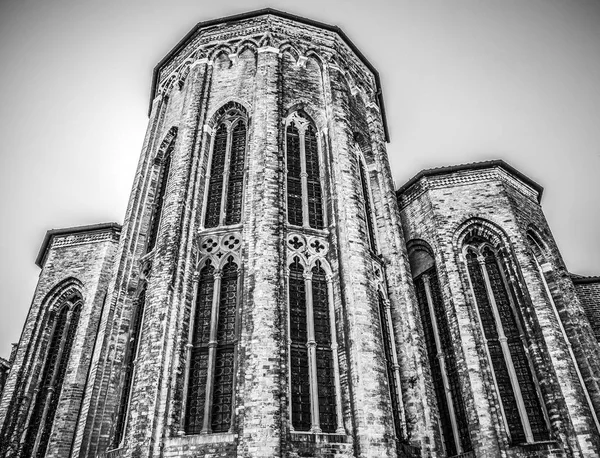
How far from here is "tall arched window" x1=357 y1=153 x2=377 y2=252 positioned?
14.3 m

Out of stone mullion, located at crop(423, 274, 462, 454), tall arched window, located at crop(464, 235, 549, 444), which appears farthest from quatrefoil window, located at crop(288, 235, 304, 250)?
tall arched window, located at crop(464, 235, 549, 444)

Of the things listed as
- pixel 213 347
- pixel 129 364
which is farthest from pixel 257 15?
pixel 129 364

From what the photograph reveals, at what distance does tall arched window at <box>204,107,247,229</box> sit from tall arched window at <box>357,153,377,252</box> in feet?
11.3

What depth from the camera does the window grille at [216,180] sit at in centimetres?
1292

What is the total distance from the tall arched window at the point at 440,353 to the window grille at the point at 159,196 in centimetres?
784

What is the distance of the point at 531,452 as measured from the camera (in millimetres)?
11125

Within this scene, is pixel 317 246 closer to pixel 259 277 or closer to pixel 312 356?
pixel 259 277

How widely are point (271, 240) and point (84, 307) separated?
318 inches

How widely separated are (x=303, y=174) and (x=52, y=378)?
1002 centimetres

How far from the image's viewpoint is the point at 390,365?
39.8 feet

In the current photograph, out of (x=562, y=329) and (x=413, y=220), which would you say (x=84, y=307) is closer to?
(x=413, y=220)

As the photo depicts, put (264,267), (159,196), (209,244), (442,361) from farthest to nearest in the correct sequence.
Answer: (159,196) < (442,361) < (209,244) < (264,267)

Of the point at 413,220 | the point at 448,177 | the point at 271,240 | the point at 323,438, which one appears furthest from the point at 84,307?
the point at 448,177

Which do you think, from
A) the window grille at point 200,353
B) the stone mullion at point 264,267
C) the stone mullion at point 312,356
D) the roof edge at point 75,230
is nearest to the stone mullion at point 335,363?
the stone mullion at point 312,356
